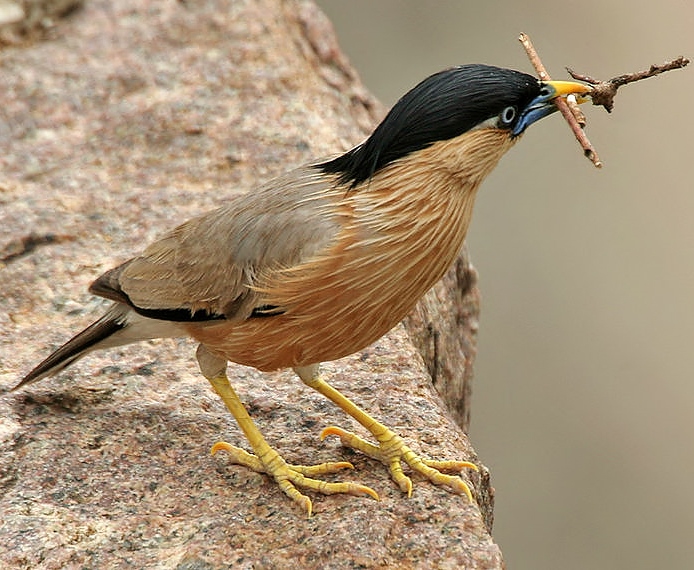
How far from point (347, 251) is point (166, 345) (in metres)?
1.54

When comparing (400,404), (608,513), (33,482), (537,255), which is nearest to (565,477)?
(608,513)

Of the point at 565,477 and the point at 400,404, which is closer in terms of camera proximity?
the point at 400,404

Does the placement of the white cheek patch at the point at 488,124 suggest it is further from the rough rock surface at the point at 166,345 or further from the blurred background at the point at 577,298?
the blurred background at the point at 577,298

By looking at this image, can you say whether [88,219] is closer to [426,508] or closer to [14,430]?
[14,430]

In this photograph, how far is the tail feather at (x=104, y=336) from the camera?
185 inches

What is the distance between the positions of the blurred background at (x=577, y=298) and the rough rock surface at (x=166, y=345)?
2.87m

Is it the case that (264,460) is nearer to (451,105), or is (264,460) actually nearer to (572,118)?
(451,105)

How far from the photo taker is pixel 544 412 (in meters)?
9.12

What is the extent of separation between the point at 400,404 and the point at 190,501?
1.06 m

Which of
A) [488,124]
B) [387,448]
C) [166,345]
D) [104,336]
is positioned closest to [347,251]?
[488,124]

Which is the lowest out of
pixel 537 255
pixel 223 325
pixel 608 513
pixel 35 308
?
pixel 608 513

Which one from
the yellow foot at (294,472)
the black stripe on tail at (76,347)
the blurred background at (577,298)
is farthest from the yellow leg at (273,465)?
the blurred background at (577,298)

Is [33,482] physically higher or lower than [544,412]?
higher

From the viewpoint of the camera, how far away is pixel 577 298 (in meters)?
9.72
